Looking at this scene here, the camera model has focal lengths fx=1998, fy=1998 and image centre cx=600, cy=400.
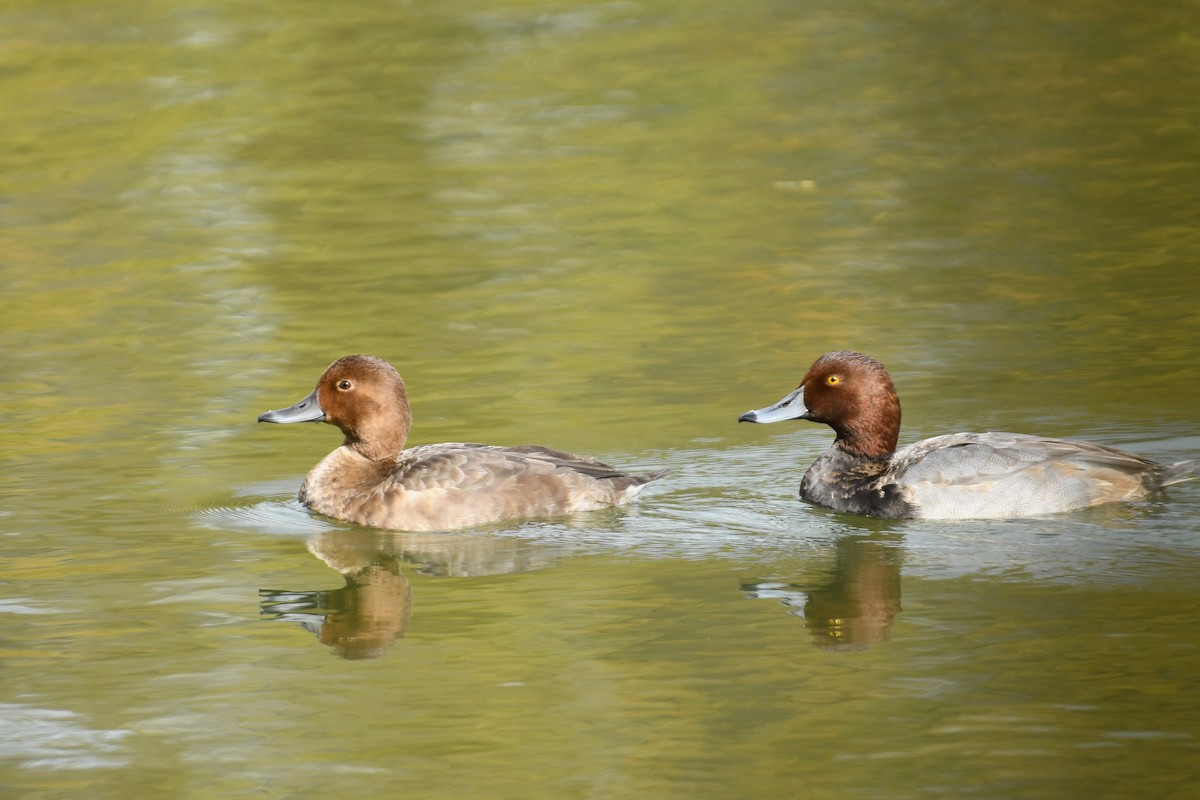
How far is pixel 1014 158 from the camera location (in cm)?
2009

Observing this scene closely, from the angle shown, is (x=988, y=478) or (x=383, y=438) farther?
(x=383, y=438)

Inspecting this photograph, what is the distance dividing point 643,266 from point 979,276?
2.80 metres

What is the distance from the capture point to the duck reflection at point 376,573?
855cm

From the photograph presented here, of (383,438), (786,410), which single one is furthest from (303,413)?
(786,410)

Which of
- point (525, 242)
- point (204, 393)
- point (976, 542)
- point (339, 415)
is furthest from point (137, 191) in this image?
point (976, 542)

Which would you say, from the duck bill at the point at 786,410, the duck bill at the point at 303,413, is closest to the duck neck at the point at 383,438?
the duck bill at the point at 303,413

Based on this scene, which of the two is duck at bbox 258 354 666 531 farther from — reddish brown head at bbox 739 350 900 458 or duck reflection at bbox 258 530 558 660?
reddish brown head at bbox 739 350 900 458

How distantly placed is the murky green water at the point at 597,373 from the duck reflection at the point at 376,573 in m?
0.03

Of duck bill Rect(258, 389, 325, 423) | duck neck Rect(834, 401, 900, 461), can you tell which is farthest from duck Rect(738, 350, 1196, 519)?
duck bill Rect(258, 389, 325, 423)

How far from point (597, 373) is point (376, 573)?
403cm

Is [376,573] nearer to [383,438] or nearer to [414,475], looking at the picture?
[414,475]

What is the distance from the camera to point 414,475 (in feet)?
33.8

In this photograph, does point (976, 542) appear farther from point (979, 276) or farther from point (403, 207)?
point (403, 207)

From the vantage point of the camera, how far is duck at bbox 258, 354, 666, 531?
1022cm
